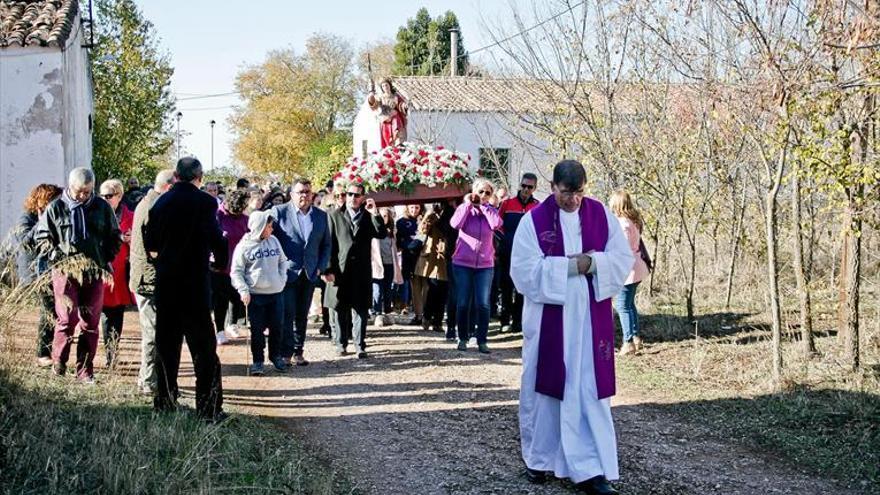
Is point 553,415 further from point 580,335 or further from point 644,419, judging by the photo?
point 644,419

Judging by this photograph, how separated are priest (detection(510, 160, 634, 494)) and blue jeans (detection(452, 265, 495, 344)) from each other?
466cm

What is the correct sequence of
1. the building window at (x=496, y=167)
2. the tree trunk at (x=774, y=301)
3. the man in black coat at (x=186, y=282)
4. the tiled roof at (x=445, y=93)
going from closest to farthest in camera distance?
1. the man in black coat at (x=186, y=282)
2. the tree trunk at (x=774, y=301)
3. the building window at (x=496, y=167)
4. the tiled roof at (x=445, y=93)

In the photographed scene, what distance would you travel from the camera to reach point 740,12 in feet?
30.1

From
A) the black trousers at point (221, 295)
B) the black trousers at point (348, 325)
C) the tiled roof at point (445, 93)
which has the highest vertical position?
the tiled roof at point (445, 93)

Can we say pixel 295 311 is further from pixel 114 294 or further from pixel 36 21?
pixel 36 21

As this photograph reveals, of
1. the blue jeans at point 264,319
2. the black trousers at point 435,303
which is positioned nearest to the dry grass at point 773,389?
the black trousers at point 435,303

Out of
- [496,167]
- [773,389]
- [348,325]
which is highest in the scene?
[496,167]

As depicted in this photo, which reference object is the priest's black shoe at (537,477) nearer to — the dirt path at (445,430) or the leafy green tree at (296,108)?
the dirt path at (445,430)

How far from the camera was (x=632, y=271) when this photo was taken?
1103 centimetres

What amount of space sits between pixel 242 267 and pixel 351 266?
1.48 metres

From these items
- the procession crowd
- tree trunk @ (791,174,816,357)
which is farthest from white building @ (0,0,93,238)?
tree trunk @ (791,174,816,357)

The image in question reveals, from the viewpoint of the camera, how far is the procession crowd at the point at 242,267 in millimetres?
7629

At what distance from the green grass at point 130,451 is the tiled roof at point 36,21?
10.5m

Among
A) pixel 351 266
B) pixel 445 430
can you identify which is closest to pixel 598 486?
pixel 445 430
